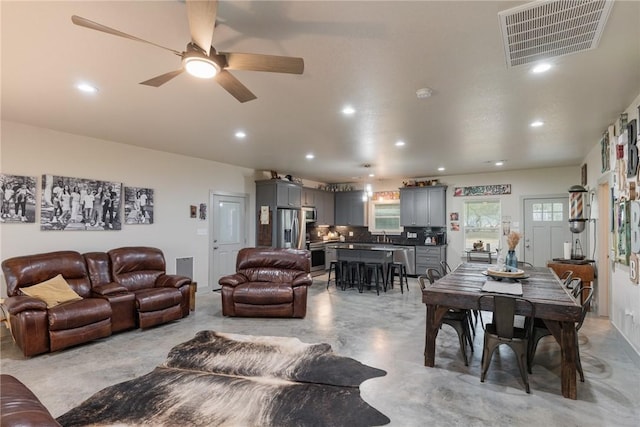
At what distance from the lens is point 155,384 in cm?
276

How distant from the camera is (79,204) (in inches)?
177

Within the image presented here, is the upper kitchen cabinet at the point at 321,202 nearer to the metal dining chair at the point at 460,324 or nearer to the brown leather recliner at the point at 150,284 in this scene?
the brown leather recliner at the point at 150,284

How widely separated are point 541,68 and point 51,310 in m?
5.15

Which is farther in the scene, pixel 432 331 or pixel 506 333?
pixel 432 331

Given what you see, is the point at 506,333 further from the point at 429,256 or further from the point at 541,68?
the point at 429,256

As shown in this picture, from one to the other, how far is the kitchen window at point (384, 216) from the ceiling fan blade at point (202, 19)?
7.58 m

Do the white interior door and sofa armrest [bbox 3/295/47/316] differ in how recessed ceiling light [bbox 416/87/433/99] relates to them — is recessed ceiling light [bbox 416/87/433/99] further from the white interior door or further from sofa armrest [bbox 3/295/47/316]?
the white interior door

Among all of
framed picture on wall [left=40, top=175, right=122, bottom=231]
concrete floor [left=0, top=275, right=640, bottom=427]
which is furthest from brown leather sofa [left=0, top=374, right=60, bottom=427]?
framed picture on wall [left=40, top=175, right=122, bottom=231]

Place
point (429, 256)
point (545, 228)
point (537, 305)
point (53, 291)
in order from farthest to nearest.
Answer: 1. point (429, 256)
2. point (545, 228)
3. point (53, 291)
4. point (537, 305)

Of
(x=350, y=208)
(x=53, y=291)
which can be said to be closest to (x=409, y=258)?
(x=350, y=208)

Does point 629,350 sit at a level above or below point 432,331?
below

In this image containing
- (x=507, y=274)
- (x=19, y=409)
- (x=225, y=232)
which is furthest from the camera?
(x=225, y=232)

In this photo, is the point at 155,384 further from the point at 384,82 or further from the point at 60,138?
the point at 60,138

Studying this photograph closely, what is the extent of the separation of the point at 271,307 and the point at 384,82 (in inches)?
132
